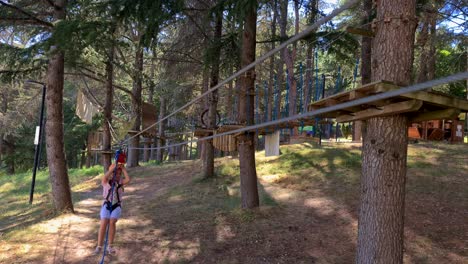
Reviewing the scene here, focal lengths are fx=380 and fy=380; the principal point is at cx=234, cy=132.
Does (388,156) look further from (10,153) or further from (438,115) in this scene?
(10,153)

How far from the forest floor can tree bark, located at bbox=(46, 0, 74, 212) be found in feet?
1.85

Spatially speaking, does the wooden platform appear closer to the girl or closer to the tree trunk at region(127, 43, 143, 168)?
the girl

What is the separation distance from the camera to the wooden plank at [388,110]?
3188 millimetres

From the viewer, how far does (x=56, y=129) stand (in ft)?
30.4

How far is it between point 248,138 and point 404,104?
4752mm

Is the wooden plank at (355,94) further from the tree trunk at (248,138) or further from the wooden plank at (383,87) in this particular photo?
the tree trunk at (248,138)

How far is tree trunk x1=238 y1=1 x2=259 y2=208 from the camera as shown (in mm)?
7863

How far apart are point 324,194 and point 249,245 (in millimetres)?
2840

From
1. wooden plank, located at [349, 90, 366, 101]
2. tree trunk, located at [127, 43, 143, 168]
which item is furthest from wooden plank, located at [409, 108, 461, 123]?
tree trunk, located at [127, 43, 143, 168]

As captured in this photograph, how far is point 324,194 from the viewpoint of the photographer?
8.45 m

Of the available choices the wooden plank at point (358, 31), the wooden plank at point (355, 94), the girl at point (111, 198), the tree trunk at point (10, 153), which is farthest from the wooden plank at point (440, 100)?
the tree trunk at point (10, 153)

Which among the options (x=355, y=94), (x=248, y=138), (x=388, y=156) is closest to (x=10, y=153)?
(x=248, y=138)

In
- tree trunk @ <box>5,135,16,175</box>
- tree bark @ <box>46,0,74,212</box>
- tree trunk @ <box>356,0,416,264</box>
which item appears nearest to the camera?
tree trunk @ <box>356,0,416,264</box>

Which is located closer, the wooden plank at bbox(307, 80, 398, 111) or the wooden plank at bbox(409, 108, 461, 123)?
the wooden plank at bbox(307, 80, 398, 111)
